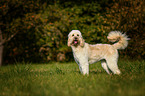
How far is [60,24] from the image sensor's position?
12422 millimetres

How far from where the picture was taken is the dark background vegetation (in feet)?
33.4

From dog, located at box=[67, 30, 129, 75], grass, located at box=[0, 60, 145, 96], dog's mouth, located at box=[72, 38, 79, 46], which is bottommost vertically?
grass, located at box=[0, 60, 145, 96]

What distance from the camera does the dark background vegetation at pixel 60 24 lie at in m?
10.2

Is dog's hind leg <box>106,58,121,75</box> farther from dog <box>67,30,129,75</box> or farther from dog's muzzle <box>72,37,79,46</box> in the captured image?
dog's muzzle <box>72,37,79,46</box>

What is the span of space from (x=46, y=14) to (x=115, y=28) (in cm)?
531

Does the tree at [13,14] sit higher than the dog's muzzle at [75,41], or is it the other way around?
the tree at [13,14]

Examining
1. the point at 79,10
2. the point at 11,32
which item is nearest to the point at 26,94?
the point at 11,32

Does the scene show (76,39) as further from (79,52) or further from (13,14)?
(13,14)

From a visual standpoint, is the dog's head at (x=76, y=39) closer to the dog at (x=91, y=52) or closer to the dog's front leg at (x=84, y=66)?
the dog at (x=91, y=52)

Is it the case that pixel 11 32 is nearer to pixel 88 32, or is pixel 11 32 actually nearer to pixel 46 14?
pixel 46 14

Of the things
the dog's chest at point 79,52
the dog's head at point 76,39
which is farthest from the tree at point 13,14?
the dog's chest at point 79,52

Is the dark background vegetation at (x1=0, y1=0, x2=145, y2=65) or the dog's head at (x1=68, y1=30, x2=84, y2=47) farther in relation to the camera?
the dark background vegetation at (x1=0, y1=0, x2=145, y2=65)

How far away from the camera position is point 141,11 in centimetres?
982

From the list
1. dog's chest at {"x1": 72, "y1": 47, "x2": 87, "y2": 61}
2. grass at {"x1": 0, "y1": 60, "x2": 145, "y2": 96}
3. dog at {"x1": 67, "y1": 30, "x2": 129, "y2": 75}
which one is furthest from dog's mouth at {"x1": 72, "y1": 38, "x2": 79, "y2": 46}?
grass at {"x1": 0, "y1": 60, "x2": 145, "y2": 96}
